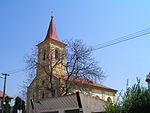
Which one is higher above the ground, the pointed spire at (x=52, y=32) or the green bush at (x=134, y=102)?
the pointed spire at (x=52, y=32)

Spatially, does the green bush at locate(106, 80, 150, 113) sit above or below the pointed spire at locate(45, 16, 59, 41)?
below

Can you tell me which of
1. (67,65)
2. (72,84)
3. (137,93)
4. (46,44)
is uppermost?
(46,44)

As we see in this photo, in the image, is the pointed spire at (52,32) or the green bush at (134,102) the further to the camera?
the pointed spire at (52,32)

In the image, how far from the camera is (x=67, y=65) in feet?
84.2

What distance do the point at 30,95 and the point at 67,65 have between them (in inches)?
631

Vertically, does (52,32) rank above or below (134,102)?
above

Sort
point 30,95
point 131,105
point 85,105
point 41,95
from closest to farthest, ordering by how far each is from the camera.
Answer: point 131,105 → point 85,105 → point 41,95 → point 30,95

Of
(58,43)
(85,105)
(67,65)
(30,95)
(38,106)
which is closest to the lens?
(85,105)

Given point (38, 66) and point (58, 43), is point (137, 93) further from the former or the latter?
point (58, 43)

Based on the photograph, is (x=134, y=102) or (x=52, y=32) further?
(x=52, y=32)

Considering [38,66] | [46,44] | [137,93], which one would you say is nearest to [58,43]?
[46,44]

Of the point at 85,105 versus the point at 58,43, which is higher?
the point at 58,43

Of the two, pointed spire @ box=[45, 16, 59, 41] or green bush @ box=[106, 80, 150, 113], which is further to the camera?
pointed spire @ box=[45, 16, 59, 41]

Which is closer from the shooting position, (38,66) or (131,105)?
→ (131,105)
